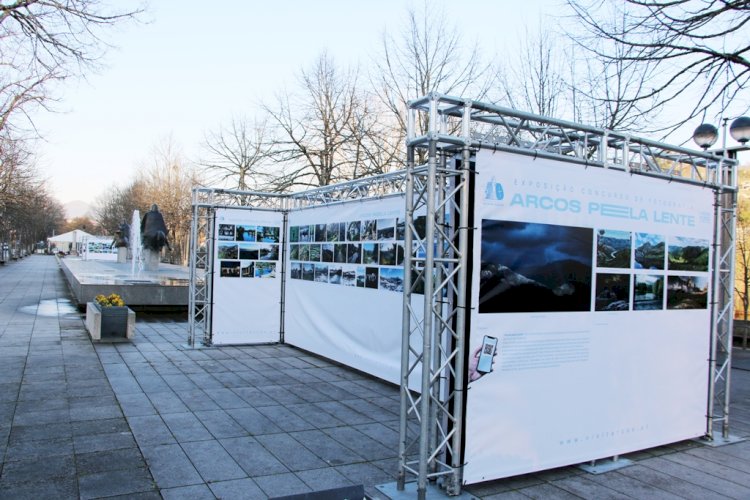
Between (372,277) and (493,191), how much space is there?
189 inches

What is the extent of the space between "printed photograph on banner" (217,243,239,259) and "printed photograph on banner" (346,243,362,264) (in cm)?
332

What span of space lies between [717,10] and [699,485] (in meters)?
7.47

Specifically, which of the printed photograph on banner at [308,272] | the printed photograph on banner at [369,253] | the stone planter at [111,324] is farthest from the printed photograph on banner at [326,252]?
the stone planter at [111,324]

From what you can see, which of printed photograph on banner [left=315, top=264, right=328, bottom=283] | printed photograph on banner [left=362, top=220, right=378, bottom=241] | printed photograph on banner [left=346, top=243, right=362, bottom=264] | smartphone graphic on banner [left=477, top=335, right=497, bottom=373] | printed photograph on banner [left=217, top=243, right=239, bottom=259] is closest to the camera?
smartphone graphic on banner [left=477, top=335, right=497, bottom=373]

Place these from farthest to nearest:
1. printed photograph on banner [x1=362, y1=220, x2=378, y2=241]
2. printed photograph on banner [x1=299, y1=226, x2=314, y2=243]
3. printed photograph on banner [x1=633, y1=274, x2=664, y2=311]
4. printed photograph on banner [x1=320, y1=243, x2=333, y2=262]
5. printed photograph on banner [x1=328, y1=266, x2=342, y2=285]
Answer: printed photograph on banner [x1=299, y1=226, x2=314, y2=243] → printed photograph on banner [x1=320, y1=243, x2=333, y2=262] → printed photograph on banner [x1=328, y1=266, x2=342, y2=285] → printed photograph on banner [x1=362, y1=220, x2=378, y2=241] → printed photograph on banner [x1=633, y1=274, x2=664, y2=311]

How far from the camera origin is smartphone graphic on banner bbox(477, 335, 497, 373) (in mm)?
5164

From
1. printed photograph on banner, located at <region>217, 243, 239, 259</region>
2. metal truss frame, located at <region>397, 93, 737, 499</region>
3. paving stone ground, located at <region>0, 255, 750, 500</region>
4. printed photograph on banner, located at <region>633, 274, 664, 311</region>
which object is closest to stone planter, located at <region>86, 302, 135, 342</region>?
paving stone ground, located at <region>0, 255, 750, 500</region>

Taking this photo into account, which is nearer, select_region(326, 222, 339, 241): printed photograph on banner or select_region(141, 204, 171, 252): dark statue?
select_region(326, 222, 339, 241): printed photograph on banner

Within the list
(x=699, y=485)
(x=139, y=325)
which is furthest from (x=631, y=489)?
(x=139, y=325)

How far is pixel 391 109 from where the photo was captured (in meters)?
22.2

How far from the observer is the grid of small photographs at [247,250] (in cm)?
1259

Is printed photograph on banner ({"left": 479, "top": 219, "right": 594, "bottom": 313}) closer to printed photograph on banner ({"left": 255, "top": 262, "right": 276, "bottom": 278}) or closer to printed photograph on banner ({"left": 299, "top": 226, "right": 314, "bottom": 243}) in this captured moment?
printed photograph on banner ({"left": 299, "top": 226, "right": 314, "bottom": 243})

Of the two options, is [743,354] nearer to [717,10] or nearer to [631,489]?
[717,10]

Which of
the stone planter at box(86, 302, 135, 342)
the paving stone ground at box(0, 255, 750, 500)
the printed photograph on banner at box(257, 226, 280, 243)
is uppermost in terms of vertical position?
the printed photograph on banner at box(257, 226, 280, 243)
